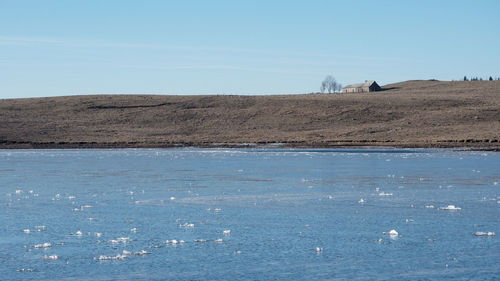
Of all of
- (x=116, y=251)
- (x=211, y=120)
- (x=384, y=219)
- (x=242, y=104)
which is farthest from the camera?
(x=242, y=104)

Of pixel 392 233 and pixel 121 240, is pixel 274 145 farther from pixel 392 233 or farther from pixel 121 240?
pixel 121 240

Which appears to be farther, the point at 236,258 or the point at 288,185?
the point at 288,185

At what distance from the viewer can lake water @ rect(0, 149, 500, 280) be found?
12.3 meters

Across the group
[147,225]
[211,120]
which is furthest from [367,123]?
[147,225]

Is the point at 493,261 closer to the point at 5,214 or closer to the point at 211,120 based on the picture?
the point at 5,214

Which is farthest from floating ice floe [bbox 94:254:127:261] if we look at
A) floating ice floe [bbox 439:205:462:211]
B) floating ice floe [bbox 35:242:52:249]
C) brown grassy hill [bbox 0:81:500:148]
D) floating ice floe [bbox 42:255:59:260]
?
brown grassy hill [bbox 0:81:500:148]

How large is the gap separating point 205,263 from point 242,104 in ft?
254

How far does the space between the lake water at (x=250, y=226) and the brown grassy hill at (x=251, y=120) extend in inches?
1324

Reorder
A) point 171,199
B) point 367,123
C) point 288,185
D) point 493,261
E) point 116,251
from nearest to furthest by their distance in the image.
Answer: point 493,261
point 116,251
point 171,199
point 288,185
point 367,123

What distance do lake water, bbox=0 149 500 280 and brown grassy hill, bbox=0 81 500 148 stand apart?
110 ft

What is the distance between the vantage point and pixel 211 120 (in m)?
81.0

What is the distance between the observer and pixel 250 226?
53.9 ft

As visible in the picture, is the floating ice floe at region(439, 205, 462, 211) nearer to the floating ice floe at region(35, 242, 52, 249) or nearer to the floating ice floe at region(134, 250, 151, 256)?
the floating ice floe at region(134, 250, 151, 256)

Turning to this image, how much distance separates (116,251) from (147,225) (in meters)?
2.98
